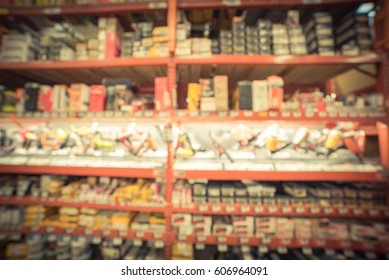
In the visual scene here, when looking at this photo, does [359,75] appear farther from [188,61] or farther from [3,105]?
[3,105]

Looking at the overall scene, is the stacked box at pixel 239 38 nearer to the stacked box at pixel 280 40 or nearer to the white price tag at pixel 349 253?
the stacked box at pixel 280 40

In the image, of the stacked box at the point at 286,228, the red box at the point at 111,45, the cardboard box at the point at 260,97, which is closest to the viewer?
the stacked box at the point at 286,228

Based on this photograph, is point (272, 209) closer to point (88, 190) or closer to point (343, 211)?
point (343, 211)

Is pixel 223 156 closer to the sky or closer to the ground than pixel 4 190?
closer to the sky

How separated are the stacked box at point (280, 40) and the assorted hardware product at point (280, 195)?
1554 mm

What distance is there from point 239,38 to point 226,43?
159mm

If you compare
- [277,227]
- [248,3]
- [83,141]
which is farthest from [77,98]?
[277,227]

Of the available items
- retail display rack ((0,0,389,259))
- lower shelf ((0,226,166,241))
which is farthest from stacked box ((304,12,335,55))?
lower shelf ((0,226,166,241))

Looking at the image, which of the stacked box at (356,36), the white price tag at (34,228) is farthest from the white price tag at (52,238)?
the stacked box at (356,36)

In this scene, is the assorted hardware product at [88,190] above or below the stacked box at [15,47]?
below

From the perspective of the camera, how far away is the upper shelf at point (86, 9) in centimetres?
216
